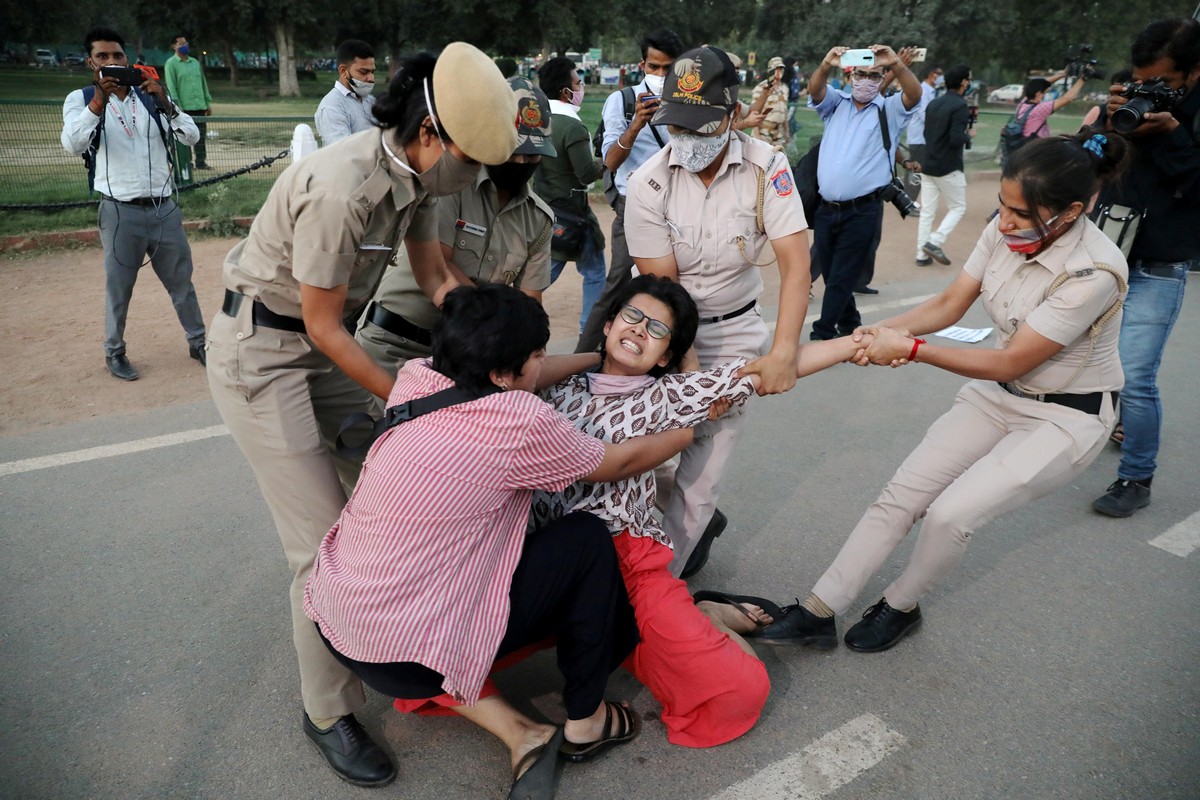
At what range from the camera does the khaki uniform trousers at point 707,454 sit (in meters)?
2.93

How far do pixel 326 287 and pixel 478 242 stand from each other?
904mm

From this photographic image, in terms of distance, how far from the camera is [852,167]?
5.65 metres

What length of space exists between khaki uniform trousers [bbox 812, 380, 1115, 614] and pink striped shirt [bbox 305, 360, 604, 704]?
130cm

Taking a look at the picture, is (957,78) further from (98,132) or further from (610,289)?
(98,132)

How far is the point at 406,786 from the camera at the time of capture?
2.25 metres

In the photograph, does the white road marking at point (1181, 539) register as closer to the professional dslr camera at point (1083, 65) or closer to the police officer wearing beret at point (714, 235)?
the police officer wearing beret at point (714, 235)

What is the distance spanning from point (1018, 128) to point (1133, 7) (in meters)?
47.5

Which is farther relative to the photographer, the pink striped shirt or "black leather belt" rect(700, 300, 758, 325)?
"black leather belt" rect(700, 300, 758, 325)

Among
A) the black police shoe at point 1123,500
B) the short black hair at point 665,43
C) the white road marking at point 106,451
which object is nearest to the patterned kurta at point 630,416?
the black police shoe at point 1123,500

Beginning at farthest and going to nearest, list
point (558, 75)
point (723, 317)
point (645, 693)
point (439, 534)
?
1. point (558, 75)
2. point (723, 317)
3. point (645, 693)
4. point (439, 534)

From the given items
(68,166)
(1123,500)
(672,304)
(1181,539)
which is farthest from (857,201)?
(68,166)

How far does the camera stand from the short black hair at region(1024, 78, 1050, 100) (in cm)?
995

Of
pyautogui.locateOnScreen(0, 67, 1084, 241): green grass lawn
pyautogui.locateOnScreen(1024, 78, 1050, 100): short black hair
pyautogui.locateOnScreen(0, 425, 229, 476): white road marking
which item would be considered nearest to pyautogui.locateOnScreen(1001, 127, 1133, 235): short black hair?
pyautogui.locateOnScreen(0, 425, 229, 476): white road marking

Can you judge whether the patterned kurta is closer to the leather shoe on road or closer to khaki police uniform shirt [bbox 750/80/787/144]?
the leather shoe on road
